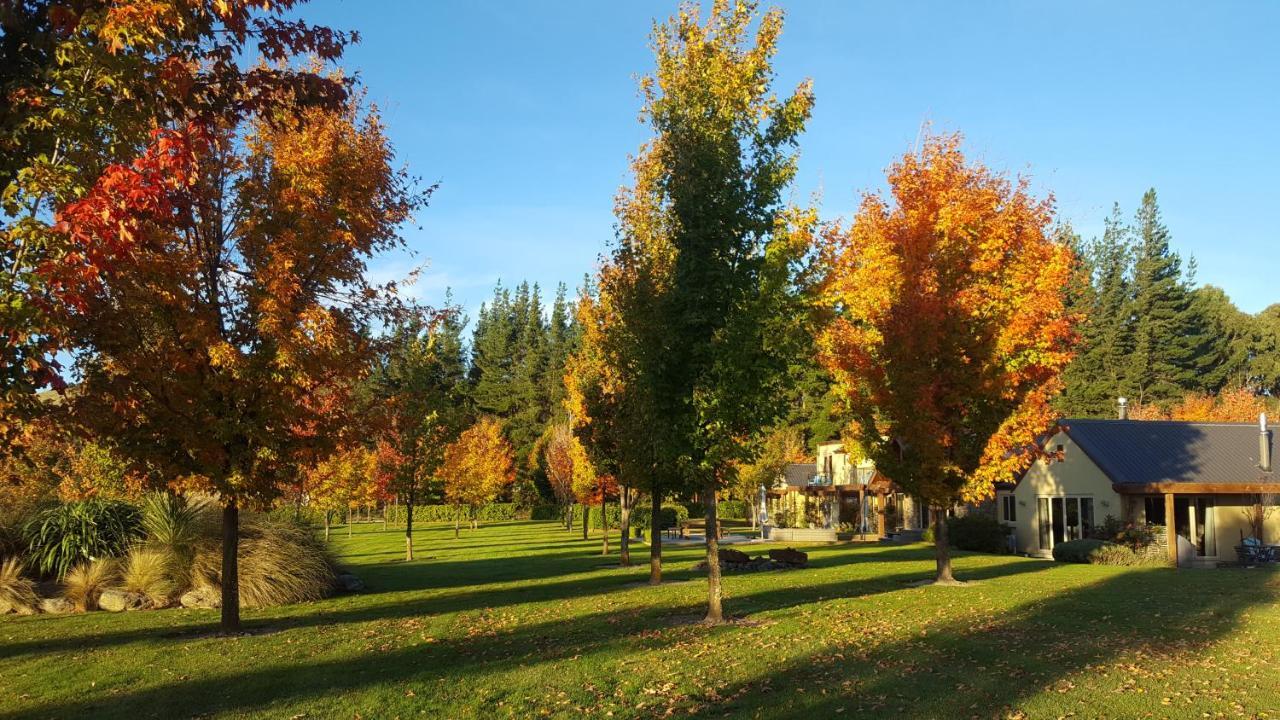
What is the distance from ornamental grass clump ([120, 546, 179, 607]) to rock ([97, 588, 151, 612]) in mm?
158

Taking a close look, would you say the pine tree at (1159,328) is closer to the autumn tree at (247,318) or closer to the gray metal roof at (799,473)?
the gray metal roof at (799,473)

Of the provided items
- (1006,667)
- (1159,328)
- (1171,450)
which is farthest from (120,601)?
(1159,328)

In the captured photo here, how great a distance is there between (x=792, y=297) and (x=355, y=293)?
23.3ft

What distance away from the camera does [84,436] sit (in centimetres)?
991

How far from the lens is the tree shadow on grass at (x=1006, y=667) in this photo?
26.6ft

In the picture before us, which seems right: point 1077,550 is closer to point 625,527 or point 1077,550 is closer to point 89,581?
point 625,527

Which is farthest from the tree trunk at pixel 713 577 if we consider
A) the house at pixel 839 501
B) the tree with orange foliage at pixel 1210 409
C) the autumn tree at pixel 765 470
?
the tree with orange foliage at pixel 1210 409

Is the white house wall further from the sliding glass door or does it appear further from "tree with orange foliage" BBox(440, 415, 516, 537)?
"tree with orange foliage" BBox(440, 415, 516, 537)

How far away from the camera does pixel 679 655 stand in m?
10.9

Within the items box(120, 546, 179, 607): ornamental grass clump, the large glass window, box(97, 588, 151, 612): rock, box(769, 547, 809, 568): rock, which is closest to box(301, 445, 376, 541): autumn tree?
box(120, 546, 179, 607): ornamental grass clump

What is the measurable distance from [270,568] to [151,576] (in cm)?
237

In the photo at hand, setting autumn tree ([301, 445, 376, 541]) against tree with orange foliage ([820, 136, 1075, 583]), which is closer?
tree with orange foliage ([820, 136, 1075, 583])

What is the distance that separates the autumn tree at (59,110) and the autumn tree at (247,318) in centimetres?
422

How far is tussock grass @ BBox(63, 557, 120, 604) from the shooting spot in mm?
16156
